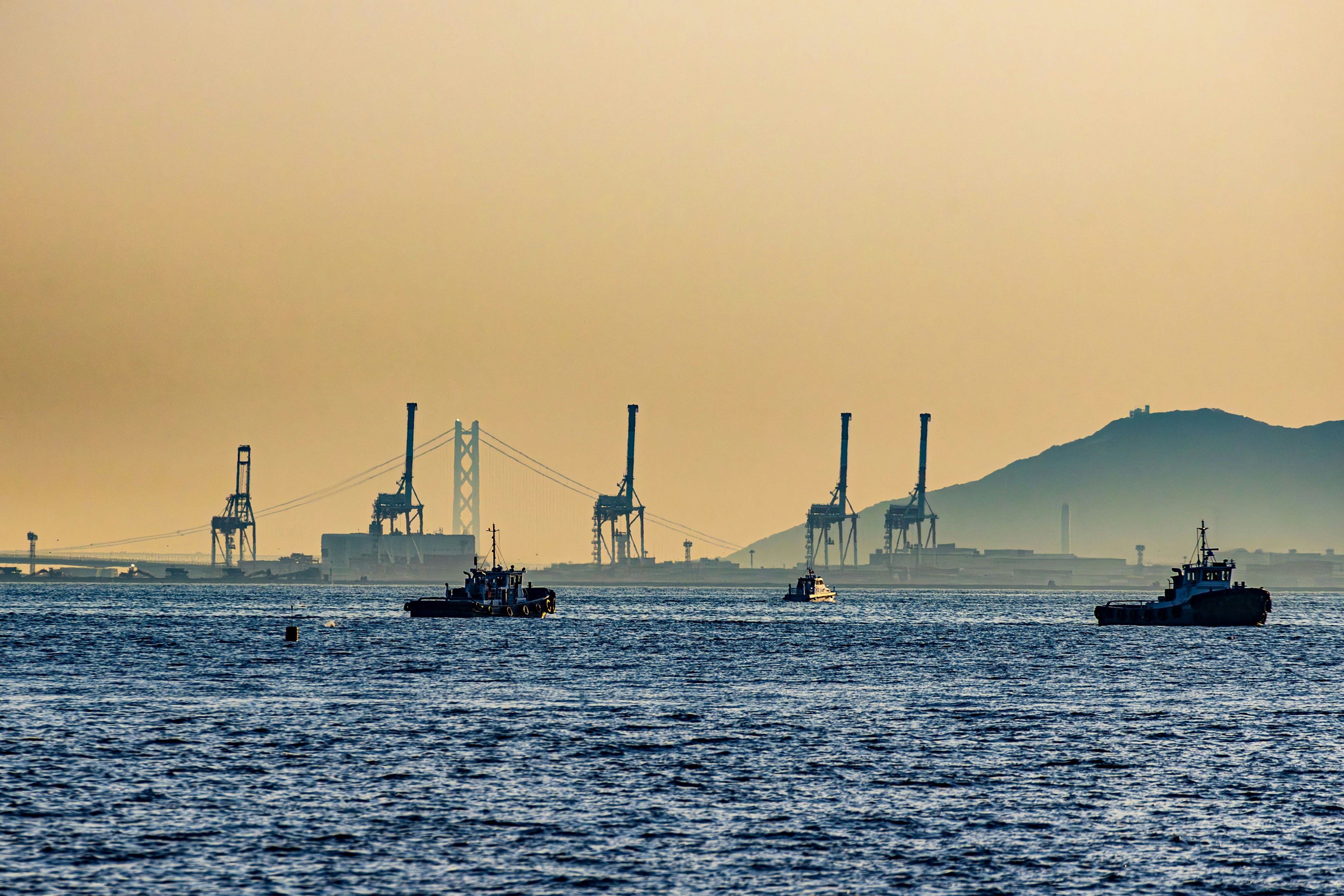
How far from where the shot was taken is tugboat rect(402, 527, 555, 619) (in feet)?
577

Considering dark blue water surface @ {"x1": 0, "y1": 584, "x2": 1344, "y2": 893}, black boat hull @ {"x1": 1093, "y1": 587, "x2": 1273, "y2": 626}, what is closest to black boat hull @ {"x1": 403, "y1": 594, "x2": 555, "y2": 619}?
black boat hull @ {"x1": 1093, "y1": 587, "x2": 1273, "y2": 626}

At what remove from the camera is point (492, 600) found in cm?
17762

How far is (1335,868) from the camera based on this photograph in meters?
37.6

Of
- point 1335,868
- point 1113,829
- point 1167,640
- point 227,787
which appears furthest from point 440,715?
point 1167,640

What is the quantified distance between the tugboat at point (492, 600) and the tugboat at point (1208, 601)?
208 feet

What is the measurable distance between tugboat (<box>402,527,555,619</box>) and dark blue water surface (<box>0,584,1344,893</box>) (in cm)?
7286

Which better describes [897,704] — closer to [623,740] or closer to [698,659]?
[623,740]

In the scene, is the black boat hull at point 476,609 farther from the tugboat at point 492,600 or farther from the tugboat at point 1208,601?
the tugboat at point 1208,601

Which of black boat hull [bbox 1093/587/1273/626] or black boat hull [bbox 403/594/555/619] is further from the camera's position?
black boat hull [bbox 403/594/555/619]

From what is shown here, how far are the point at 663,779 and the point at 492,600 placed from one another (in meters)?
129

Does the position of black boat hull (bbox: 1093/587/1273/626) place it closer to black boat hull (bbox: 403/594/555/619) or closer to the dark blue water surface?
the dark blue water surface

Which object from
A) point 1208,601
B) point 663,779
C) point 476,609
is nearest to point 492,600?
point 476,609

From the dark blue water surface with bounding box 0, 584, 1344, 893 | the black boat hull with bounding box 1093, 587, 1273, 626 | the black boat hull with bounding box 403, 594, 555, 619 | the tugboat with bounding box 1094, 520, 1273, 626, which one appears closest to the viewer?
the dark blue water surface with bounding box 0, 584, 1344, 893

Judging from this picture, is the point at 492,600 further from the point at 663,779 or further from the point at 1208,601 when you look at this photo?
the point at 663,779
